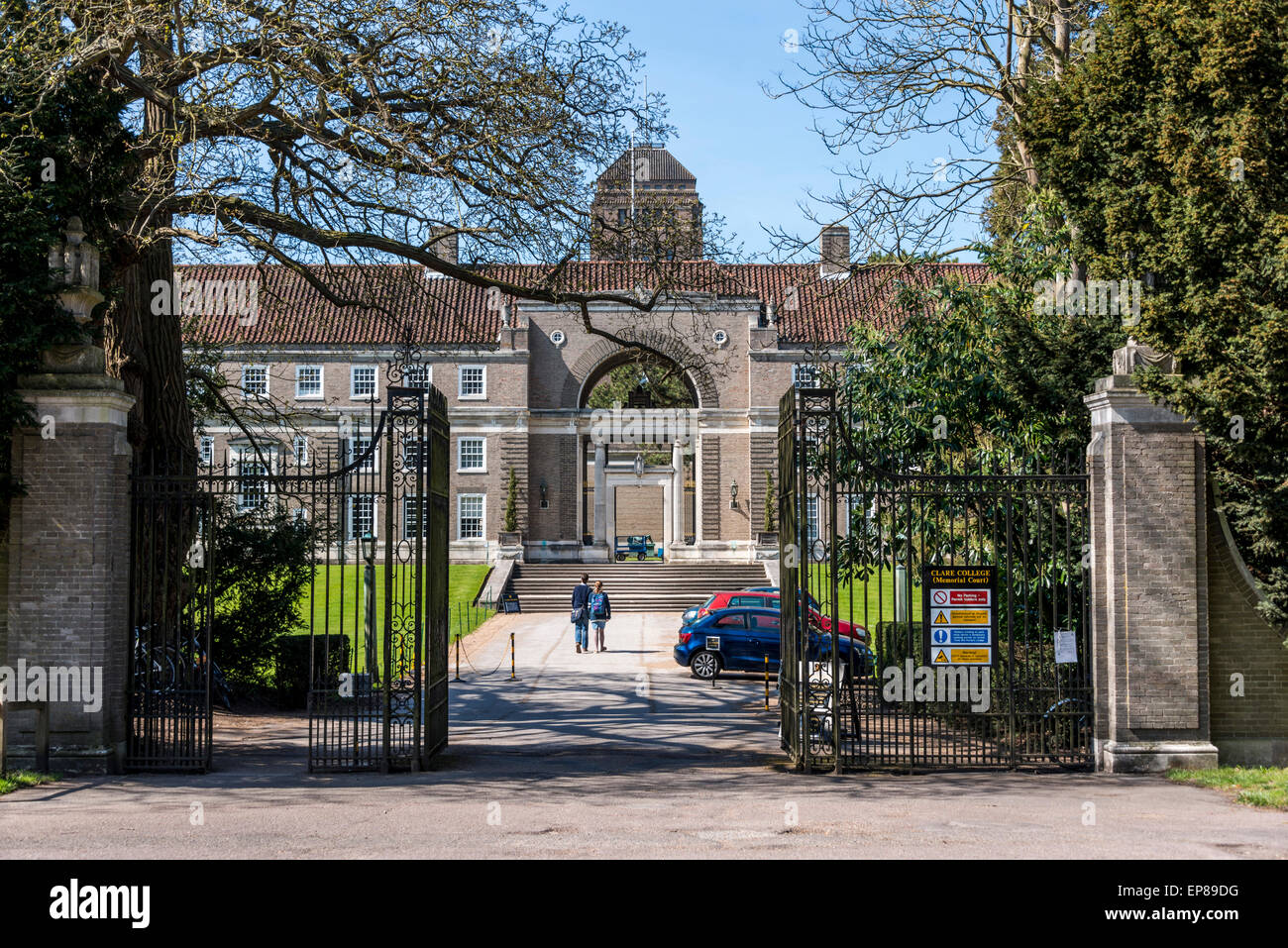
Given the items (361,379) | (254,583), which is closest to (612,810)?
(254,583)

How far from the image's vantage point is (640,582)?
1614 inches

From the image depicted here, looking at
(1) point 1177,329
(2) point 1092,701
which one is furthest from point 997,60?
(2) point 1092,701

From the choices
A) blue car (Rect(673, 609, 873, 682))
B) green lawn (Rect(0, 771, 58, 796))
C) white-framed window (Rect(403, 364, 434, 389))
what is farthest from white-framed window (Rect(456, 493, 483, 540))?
green lawn (Rect(0, 771, 58, 796))

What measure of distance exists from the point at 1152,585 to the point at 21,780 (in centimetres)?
1135

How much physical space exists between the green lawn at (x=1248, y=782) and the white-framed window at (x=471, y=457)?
135 ft

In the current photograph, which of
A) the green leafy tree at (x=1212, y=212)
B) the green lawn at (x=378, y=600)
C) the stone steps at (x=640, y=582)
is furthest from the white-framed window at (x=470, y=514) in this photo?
the green leafy tree at (x=1212, y=212)

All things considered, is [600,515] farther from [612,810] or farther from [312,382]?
[612,810]

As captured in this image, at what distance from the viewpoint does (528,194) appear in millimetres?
14180

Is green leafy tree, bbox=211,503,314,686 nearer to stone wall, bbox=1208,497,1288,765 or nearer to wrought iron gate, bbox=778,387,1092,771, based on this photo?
wrought iron gate, bbox=778,387,1092,771

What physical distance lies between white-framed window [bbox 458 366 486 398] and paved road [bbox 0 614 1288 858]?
36173 mm

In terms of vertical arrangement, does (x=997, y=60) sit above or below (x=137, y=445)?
above
